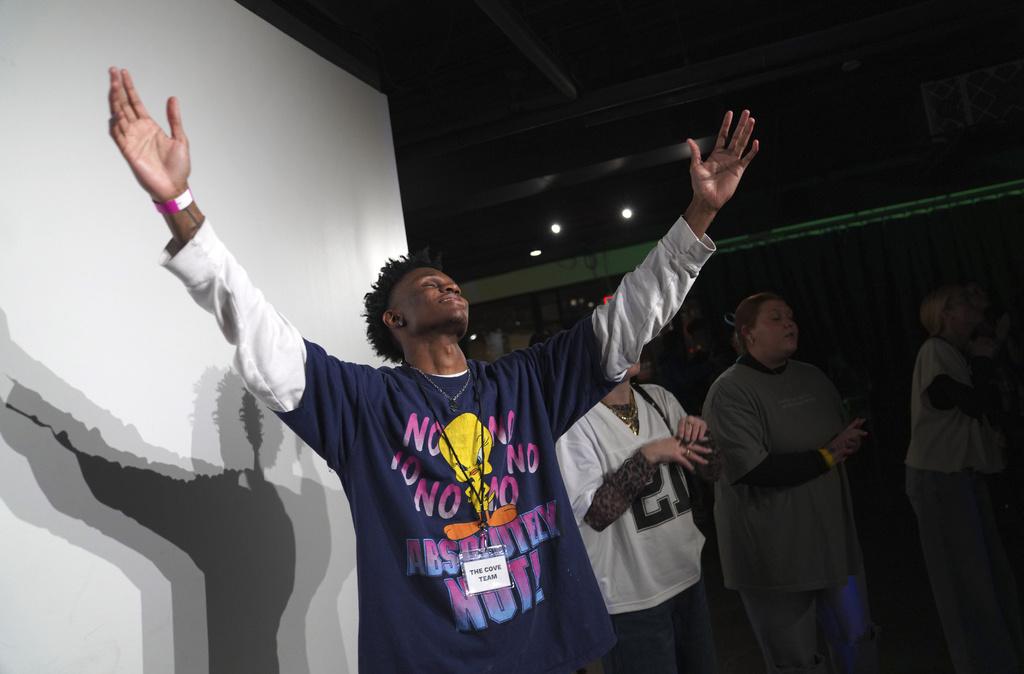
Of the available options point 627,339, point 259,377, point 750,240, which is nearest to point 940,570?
point 627,339

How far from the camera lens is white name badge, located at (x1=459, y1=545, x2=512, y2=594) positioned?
1.44 m

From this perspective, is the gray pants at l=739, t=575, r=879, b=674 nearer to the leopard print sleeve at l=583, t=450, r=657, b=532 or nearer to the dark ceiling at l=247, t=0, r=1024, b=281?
the leopard print sleeve at l=583, t=450, r=657, b=532

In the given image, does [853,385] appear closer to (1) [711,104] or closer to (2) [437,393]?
(1) [711,104]

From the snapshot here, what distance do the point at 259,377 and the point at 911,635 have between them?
3474 mm

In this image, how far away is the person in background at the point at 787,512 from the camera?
234 centimetres

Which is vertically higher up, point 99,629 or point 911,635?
point 99,629

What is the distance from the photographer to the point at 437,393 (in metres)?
1.61

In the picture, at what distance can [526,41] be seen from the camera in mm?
3334

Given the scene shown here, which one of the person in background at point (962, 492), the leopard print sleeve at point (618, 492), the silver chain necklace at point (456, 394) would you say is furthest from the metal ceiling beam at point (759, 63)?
the silver chain necklace at point (456, 394)

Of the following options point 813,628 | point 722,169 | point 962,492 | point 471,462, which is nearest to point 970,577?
point 962,492

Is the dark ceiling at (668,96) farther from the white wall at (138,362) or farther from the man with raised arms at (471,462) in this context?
the man with raised arms at (471,462)

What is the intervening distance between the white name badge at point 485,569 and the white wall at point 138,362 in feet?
2.40

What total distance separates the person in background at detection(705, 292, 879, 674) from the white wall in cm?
136

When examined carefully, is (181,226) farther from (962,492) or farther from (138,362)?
(962,492)
